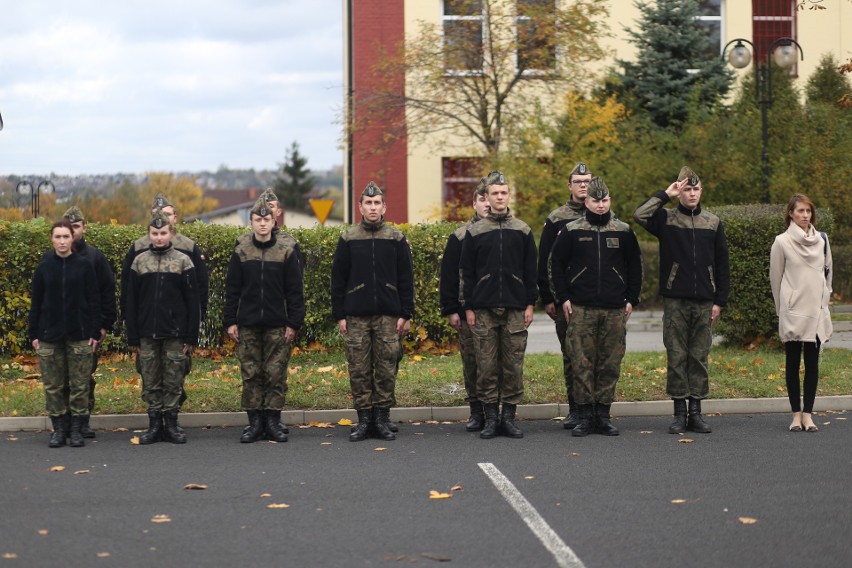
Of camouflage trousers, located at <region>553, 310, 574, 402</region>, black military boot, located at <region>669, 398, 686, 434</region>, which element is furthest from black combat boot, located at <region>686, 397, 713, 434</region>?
camouflage trousers, located at <region>553, 310, 574, 402</region>

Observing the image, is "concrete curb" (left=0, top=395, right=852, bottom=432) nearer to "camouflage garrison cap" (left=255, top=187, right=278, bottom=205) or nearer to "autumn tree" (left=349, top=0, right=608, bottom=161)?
"camouflage garrison cap" (left=255, top=187, right=278, bottom=205)

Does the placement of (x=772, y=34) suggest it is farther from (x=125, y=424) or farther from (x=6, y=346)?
(x=125, y=424)

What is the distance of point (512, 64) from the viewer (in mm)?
29906

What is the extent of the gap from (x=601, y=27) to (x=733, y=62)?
23.6 feet

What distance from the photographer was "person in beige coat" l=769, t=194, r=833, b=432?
10.5m

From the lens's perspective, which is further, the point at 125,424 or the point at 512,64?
the point at 512,64

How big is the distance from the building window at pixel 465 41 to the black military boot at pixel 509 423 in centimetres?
2006

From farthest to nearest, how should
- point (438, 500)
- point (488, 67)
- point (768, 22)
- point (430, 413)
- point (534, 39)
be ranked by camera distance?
point (768, 22) < point (488, 67) < point (534, 39) < point (430, 413) < point (438, 500)

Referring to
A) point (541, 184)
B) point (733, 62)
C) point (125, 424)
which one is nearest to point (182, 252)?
point (125, 424)

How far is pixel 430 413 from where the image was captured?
459 inches

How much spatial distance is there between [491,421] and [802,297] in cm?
291

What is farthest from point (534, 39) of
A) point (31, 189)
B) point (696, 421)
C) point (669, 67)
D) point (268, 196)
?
point (696, 421)

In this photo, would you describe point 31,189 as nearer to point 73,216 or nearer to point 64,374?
point 73,216

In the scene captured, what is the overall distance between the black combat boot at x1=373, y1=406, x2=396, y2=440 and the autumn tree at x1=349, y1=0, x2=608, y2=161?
1836 cm
